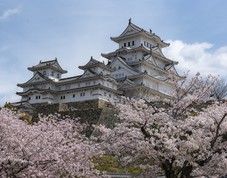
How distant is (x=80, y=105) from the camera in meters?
36.7

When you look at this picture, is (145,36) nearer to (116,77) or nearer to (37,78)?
(116,77)

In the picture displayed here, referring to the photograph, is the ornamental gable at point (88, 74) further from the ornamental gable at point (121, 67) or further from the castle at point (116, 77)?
the ornamental gable at point (121, 67)

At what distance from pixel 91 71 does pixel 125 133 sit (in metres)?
30.3

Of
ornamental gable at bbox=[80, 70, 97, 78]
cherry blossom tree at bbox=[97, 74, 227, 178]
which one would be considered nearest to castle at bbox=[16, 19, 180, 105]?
ornamental gable at bbox=[80, 70, 97, 78]

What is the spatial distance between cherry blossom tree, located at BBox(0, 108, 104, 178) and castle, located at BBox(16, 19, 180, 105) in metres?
28.3

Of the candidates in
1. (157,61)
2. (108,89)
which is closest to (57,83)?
(108,89)

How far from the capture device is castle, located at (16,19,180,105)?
4047cm

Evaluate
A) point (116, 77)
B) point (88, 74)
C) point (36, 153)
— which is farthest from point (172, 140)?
point (116, 77)

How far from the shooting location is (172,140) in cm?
1021

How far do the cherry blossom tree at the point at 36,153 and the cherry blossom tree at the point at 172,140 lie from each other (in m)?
1.32

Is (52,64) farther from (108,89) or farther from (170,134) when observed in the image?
(170,134)

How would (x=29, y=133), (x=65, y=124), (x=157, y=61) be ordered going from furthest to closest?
(x=157, y=61) < (x=65, y=124) < (x=29, y=133)

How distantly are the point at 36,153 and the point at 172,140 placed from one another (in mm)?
3695

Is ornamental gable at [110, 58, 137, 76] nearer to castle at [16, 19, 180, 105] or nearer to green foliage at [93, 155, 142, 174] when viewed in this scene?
castle at [16, 19, 180, 105]
